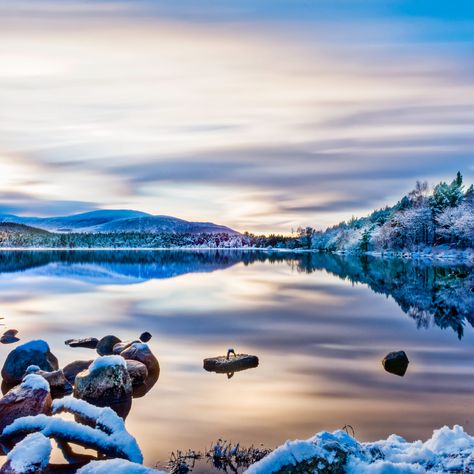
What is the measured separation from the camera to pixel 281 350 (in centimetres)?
2395

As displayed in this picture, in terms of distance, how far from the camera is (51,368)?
17719mm

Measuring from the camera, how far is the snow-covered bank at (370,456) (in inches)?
324

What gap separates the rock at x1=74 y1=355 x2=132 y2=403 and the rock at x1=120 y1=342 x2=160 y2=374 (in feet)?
10.1

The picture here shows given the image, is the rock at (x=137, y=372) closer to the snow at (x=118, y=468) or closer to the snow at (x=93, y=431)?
the snow at (x=93, y=431)

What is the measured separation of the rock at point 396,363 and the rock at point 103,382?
962cm

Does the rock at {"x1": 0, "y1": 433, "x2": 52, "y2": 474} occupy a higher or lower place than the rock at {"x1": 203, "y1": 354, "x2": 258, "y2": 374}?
higher

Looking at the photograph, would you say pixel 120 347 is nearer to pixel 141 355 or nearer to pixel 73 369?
pixel 141 355

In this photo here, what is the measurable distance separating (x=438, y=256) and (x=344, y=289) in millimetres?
66126

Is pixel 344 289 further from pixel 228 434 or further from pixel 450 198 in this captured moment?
A: pixel 450 198

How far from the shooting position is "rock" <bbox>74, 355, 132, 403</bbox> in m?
14.9

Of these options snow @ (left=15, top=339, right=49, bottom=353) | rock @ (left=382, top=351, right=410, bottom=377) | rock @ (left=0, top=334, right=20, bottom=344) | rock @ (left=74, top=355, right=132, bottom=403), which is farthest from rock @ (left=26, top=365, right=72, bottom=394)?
rock @ (left=382, top=351, right=410, bottom=377)

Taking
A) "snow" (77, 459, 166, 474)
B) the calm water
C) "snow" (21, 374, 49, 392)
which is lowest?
the calm water

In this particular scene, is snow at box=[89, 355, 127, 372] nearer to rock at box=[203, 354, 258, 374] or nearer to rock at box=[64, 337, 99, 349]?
rock at box=[203, 354, 258, 374]

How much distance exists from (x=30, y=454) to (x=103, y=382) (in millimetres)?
5449
